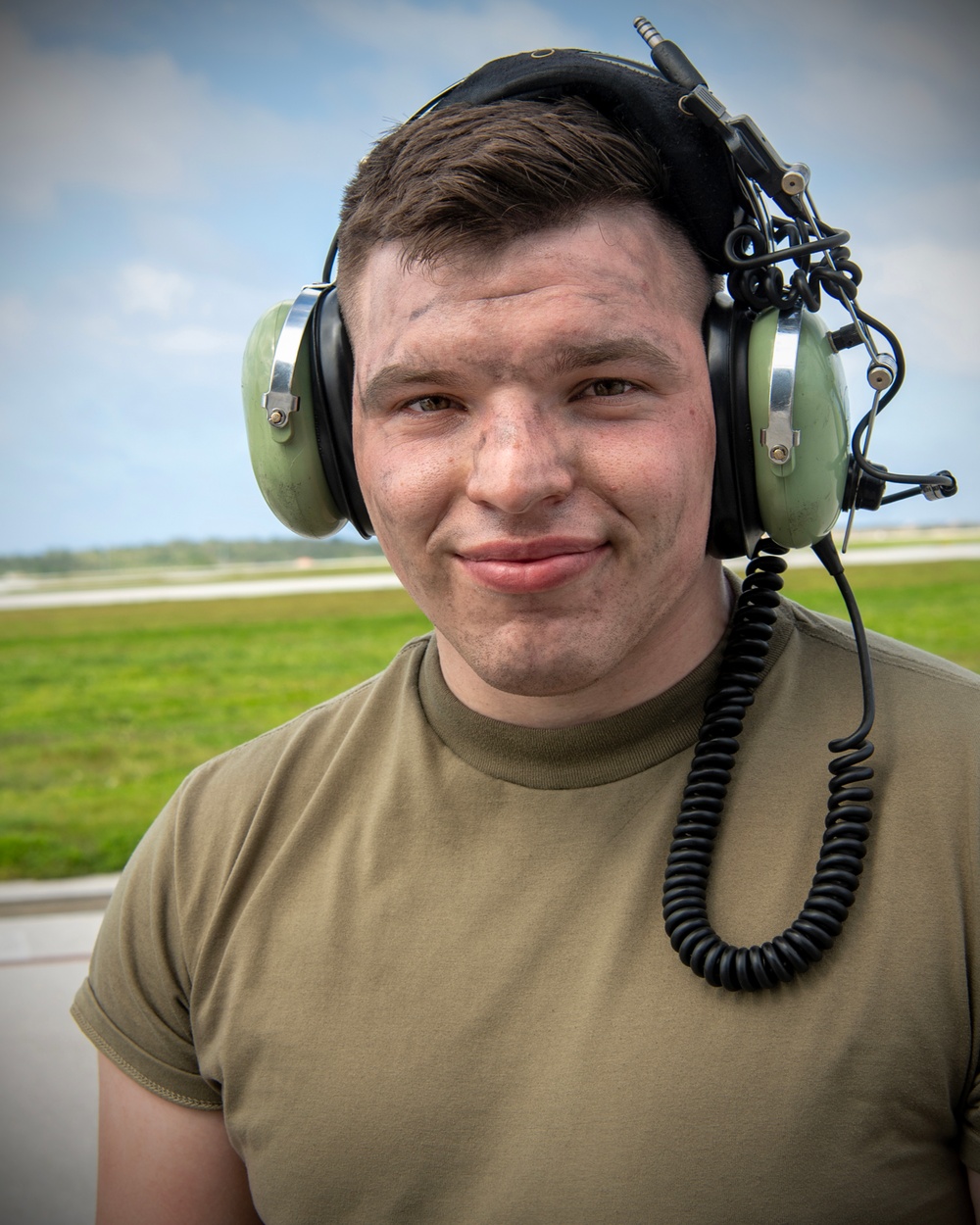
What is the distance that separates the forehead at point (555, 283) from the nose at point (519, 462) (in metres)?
0.09

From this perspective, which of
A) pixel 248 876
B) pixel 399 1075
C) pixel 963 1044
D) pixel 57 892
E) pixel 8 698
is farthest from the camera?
pixel 8 698

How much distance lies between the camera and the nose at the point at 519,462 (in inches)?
42.5

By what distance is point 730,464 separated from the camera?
47.6 inches

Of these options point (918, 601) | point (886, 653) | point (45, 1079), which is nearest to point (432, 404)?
point (886, 653)

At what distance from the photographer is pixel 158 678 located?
802 cm

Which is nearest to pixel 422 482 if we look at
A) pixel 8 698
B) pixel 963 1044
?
pixel 963 1044

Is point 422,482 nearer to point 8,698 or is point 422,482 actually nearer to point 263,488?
point 263,488

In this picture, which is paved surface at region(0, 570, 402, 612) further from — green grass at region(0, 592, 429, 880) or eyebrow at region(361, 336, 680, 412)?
eyebrow at region(361, 336, 680, 412)

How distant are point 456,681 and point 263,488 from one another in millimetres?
339

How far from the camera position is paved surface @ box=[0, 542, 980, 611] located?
41.4 feet

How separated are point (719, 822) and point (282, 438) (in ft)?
2.20

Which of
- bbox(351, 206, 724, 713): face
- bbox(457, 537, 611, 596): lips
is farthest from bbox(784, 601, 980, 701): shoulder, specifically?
bbox(457, 537, 611, 596): lips

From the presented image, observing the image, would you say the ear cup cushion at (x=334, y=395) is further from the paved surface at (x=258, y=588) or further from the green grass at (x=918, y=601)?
the paved surface at (x=258, y=588)

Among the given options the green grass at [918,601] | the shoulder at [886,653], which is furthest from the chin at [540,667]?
the green grass at [918,601]
